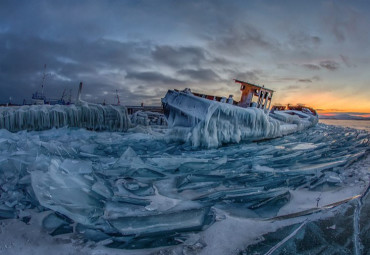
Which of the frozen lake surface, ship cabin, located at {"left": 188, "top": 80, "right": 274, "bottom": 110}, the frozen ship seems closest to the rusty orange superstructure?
ship cabin, located at {"left": 188, "top": 80, "right": 274, "bottom": 110}

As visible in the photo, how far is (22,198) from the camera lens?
2742mm

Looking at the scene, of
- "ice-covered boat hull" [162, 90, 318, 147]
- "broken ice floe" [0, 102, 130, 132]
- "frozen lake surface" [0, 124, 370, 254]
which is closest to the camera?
"frozen lake surface" [0, 124, 370, 254]

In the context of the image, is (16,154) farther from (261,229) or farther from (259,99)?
(259,99)

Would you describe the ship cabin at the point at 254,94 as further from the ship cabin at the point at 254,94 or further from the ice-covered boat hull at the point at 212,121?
the ice-covered boat hull at the point at 212,121

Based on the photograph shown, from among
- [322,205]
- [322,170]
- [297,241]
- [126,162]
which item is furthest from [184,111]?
[297,241]

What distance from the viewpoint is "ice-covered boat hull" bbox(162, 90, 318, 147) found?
821 centimetres

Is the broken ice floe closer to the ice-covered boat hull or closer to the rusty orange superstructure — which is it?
the ice-covered boat hull

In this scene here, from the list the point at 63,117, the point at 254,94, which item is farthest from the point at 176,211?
the point at 254,94

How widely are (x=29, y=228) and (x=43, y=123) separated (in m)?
10.9

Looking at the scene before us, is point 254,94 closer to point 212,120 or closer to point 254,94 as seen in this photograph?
point 254,94

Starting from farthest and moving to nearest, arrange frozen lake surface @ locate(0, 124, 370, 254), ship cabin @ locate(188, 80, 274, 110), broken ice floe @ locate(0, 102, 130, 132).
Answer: ship cabin @ locate(188, 80, 274, 110)
broken ice floe @ locate(0, 102, 130, 132)
frozen lake surface @ locate(0, 124, 370, 254)

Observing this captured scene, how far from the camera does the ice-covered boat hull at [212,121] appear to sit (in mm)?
8211

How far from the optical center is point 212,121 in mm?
8188

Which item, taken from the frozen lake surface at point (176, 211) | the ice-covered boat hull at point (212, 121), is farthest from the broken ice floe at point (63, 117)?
the frozen lake surface at point (176, 211)
